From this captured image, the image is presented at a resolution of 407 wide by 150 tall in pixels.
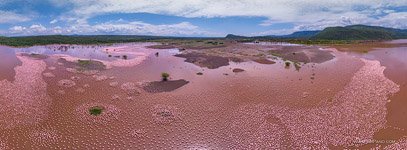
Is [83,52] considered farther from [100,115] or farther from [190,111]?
[190,111]

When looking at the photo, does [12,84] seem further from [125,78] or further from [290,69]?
[290,69]

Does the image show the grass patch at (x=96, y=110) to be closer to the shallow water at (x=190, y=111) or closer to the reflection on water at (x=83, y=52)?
the shallow water at (x=190, y=111)

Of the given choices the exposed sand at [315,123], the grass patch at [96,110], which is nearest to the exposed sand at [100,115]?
the grass patch at [96,110]

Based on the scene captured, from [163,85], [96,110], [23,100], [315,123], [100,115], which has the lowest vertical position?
[315,123]

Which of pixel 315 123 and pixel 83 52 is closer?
pixel 315 123

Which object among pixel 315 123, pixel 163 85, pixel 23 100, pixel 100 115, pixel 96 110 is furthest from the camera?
pixel 163 85

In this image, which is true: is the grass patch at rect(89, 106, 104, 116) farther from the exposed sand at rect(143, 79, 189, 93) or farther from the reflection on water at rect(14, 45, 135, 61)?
the reflection on water at rect(14, 45, 135, 61)

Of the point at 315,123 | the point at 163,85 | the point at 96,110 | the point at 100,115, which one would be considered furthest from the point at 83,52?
the point at 315,123
